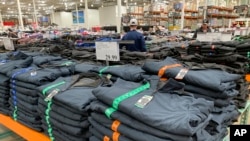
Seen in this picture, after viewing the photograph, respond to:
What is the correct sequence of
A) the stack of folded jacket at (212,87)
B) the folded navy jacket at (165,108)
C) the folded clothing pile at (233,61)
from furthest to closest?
1. the folded clothing pile at (233,61)
2. the stack of folded jacket at (212,87)
3. the folded navy jacket at (165,108)

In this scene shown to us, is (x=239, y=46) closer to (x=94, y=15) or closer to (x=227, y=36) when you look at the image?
(x=227, y=36)

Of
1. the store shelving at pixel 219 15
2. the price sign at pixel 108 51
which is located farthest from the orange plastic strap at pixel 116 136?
the store shelving at pixel 219 15

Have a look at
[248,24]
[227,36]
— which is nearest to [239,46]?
[227,36]

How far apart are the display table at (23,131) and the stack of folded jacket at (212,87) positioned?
1166mm

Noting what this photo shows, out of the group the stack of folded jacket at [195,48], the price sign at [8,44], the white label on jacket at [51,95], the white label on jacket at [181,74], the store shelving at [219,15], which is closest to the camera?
the white label on jacket at [181,74]

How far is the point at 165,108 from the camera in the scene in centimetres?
113

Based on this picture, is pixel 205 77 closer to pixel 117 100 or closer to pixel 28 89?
pixel 117 100

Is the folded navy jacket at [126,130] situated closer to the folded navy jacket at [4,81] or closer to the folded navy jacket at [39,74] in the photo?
the folded navy jacket at [39,74]

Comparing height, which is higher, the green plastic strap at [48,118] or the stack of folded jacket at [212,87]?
the stack of folded jacket at [212,87]

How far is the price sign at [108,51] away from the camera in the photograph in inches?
91.3

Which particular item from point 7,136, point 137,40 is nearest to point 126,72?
point 7,136

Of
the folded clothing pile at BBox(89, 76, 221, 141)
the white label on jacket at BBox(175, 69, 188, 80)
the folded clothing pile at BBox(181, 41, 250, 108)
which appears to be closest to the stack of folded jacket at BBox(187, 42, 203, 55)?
the folded clothing pile at BBox(181, 41, 250, 108)

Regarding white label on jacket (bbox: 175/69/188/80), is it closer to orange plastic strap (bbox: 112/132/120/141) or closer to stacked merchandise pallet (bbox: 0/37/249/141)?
stacked merchandise pallet (bbox: 0/37/249/141)

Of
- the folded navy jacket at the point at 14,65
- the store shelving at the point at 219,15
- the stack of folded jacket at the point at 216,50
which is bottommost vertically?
the folded navy jacket at the point at 14,65
